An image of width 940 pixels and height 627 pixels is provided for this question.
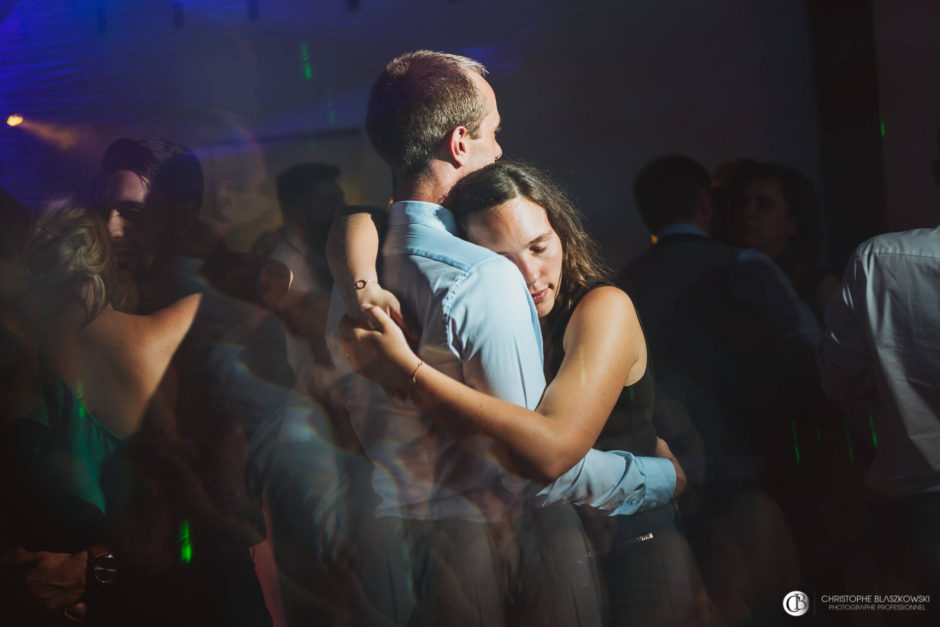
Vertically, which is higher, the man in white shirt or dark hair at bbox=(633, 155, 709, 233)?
dark hair at bbox=(633, 155, 709, 233)

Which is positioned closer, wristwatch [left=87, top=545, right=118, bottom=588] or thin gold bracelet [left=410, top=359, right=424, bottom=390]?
thin gold bracelet [left=410, top=359, right=424, bottom=390]

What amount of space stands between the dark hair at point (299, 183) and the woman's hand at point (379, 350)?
0.82 feet

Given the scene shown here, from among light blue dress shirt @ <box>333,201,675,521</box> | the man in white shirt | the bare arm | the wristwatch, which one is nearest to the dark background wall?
the bare arm

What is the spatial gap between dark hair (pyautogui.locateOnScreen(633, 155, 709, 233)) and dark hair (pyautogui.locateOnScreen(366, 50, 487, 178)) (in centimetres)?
35

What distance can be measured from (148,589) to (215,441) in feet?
1.20

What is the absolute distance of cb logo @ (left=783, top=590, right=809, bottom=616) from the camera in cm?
141

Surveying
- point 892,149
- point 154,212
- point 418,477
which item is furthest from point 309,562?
point 892,149

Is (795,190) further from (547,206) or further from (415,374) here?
(415,374)

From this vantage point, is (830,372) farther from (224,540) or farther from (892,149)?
(224,540)

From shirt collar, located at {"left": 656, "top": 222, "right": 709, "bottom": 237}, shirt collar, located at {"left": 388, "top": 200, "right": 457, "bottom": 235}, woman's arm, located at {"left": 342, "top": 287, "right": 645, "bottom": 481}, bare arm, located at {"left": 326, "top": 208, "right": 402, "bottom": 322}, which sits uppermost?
shirt collar, located at {"left": 388, "top": 200, "right": 457, "bottom": 235}

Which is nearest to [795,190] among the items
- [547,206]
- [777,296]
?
[777,296]

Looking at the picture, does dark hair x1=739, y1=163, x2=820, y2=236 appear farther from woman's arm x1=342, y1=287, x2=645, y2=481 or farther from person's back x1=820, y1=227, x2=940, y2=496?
woman's arm x1=342, y1=287, x2=645, y2=481

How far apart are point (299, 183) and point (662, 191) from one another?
741 millimetres

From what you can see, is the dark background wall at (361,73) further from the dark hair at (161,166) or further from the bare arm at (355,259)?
the bare arm at (355,259)
